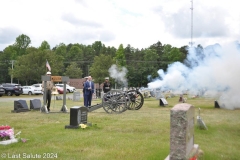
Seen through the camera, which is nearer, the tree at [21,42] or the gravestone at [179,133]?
the gravestone at [179,133]

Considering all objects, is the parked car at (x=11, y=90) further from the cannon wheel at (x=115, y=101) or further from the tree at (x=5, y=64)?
the tree at (x=5, y=64)

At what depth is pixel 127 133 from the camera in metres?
9.77

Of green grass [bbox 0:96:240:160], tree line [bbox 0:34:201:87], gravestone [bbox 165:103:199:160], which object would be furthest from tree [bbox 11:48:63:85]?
gravestone [bbox 165:103:199:160]

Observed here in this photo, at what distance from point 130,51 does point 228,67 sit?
78.0 metres

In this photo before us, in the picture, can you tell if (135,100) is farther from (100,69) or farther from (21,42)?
(21,42)

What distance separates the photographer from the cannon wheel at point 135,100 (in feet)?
57.8

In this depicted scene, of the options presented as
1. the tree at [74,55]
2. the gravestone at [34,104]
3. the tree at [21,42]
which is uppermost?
the tree at [21,42]

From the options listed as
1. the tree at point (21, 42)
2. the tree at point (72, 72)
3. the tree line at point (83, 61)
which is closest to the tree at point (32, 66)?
the tree line at point (83, 61)

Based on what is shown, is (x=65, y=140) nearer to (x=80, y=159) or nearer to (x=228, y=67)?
(x=80, y=159)

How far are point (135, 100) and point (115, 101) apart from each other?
200 centimetres

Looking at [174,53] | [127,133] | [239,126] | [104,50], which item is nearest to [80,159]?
[127,133]

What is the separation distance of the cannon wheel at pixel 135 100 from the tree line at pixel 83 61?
25.0ft

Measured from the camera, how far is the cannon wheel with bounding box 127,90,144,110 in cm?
1762

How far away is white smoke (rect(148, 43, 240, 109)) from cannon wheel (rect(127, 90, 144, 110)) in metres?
3.25
